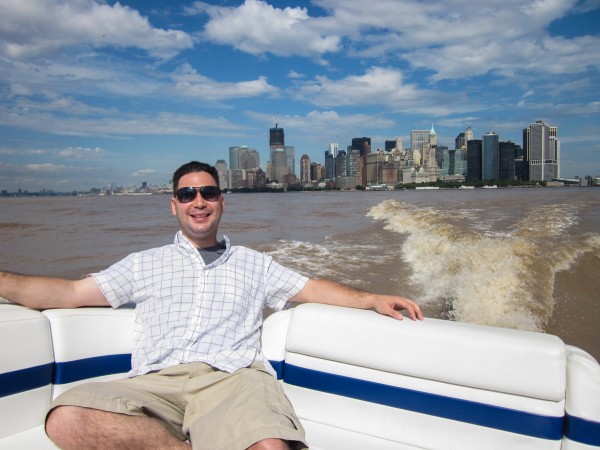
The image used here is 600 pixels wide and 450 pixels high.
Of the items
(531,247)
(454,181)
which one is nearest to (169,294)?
(531,247)

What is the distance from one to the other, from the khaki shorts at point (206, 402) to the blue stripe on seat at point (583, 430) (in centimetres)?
90

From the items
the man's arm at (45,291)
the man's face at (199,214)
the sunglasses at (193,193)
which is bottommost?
the man's arm at (45,291)

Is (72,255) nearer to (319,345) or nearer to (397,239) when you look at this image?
(397,239)

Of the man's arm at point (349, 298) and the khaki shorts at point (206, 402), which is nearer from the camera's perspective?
the khaki shorts at point (206, 402)

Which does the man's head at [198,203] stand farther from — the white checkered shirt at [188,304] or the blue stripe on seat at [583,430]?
the blue stripe on seat at [583,430]

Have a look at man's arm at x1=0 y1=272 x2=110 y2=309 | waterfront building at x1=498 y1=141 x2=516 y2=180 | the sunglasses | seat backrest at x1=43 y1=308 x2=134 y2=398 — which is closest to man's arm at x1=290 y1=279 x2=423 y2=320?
the sunglasses

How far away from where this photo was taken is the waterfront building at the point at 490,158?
4294 inches

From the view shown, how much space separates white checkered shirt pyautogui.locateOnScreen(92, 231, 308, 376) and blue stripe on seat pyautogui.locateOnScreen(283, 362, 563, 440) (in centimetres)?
28

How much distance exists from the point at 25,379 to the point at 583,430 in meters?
2.07

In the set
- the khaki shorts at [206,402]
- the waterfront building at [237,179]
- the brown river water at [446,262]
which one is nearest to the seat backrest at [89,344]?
the khaki shorts at [206,402]

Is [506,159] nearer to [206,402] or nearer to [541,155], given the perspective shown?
[541,155]

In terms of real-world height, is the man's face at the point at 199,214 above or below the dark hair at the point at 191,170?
below

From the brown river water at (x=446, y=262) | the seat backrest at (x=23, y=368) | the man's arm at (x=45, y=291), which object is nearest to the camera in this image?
the seat backrest at (x=23, y=368)

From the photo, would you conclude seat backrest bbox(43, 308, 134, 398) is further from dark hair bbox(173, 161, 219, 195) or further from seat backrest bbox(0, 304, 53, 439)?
dark hair bbox(173, 161, 219, 195)
